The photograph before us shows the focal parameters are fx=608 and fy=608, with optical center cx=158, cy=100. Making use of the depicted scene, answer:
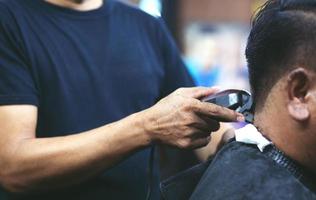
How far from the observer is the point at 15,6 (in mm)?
1506

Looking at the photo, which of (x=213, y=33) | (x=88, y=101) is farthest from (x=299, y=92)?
(x=213, y=33)

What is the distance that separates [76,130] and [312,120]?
1.99ft

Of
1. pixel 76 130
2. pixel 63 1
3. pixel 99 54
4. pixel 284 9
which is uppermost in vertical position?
pixel 284 9

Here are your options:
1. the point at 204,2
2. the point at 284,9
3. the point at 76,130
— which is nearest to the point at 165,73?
the point at 76,130

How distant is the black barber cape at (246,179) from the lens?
1.15 metres

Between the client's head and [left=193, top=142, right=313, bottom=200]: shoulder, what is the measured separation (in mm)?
55

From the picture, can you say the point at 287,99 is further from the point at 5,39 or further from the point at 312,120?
the point at 5,39

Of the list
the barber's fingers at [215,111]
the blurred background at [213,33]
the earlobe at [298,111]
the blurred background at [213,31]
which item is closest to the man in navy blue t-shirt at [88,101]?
the barber's fingers at [215,111]

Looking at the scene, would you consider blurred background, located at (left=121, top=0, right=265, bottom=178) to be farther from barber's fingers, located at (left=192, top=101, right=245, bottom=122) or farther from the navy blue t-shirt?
barber's fingers, located at (left=192, top=101, right=245, bottom=122)

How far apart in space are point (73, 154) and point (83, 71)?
27 cm

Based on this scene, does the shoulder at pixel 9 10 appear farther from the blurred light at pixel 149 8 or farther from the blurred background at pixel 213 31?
the blurred background at pixel 213 31

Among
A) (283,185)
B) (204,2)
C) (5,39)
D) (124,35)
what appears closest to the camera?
(283,185)

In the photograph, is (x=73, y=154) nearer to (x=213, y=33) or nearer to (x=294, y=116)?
(x=294, y=116)

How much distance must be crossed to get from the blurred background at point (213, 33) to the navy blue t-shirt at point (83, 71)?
3213 millimetres
